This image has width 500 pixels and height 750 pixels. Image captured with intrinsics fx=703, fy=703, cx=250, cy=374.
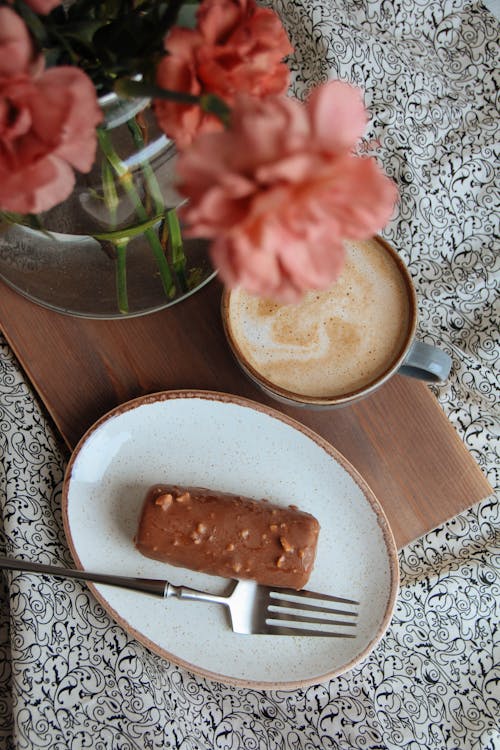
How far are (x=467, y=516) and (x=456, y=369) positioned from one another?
0.20 meters

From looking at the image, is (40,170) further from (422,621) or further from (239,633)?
(422,621)

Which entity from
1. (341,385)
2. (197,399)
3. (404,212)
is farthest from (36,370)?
(404,212)

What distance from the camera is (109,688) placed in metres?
0.75

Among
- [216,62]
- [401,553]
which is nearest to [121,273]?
[216,62]

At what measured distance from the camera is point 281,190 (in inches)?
11.2

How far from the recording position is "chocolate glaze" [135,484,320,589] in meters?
0.67

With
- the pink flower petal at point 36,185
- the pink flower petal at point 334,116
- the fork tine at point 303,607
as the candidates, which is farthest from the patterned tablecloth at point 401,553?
the pink flower petal at point 334,116

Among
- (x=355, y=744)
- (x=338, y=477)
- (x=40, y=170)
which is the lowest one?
(x=355, y=744)

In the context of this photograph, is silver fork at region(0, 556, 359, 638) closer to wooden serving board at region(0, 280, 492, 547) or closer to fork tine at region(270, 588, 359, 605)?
fork tine at region(270, 588, 359, 605)

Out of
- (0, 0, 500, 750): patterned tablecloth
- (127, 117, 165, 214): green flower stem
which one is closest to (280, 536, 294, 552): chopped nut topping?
(0, 0, 500, 750): patterned tablecloth

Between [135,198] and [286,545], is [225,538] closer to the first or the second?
[286,545]

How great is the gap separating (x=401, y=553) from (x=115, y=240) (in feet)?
1.84

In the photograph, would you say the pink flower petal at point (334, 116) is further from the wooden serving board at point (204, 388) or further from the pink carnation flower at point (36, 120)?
the wooden serving board at point (204, 388)

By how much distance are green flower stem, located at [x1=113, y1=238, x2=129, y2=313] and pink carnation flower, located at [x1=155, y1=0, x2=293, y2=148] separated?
0.24 metres
